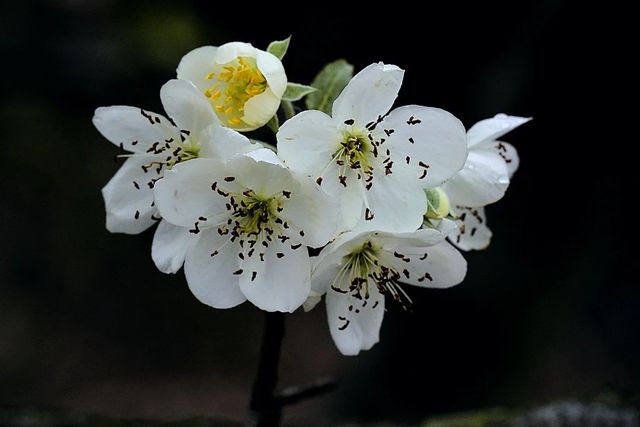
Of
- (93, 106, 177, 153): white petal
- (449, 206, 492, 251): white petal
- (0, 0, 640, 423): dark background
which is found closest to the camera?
(93, 106, 177, 153): white petal

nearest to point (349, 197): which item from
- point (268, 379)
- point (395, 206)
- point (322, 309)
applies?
point (395, 206)

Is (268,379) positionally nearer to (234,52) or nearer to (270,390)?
(270,390)

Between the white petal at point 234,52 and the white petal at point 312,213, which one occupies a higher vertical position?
the white petal at point 234,52

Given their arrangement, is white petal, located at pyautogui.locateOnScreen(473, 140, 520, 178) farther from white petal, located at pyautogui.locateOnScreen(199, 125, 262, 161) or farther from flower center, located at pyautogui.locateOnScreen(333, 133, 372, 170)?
white petal, located at pyautogui.locateOnScreen(199, 125, 262, 161)

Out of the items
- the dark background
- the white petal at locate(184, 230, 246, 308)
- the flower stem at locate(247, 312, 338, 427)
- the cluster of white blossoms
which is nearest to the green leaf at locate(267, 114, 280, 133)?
the cluster of white blossoms

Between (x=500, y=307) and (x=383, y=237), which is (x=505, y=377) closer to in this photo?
(x=500, y=307)

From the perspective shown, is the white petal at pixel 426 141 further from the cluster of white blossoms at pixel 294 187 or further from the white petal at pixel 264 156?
the white petal at pixel 264 156

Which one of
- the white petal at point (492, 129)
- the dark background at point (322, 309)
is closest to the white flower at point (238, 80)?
the white petal at point (492, 129)
